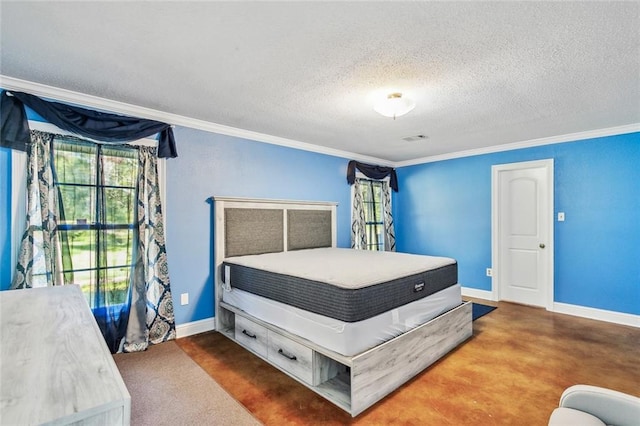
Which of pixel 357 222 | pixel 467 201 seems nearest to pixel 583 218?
pixel 467 201

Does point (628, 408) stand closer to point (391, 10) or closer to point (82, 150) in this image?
point (391, 10)

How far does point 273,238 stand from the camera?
12.3 feet

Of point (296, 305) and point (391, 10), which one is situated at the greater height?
point (391, 10)

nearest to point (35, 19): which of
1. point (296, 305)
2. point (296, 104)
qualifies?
point (296, 104)

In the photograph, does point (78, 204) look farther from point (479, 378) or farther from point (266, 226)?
point (479, 378)

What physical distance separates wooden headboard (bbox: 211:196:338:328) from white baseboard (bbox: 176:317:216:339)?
15 cm

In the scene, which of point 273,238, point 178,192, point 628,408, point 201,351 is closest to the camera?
point 628,408

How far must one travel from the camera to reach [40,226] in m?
2.39

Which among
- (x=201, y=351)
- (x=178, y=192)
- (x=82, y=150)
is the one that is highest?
(x=82, y=150)

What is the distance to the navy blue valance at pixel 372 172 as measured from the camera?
4.92 meters

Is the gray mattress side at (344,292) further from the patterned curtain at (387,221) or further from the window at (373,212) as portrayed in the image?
the patterned curtain at (387,221)

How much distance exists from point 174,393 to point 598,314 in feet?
15.2

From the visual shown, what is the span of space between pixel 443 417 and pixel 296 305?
1.17m

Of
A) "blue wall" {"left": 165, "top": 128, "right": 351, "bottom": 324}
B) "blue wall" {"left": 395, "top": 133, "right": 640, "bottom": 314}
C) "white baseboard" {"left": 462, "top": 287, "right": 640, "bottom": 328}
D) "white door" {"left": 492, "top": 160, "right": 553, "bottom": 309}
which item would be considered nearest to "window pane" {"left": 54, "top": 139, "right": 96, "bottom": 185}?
"blue wall" {"left": 165, "top": 128, "right": 351, "bottom": 324}
